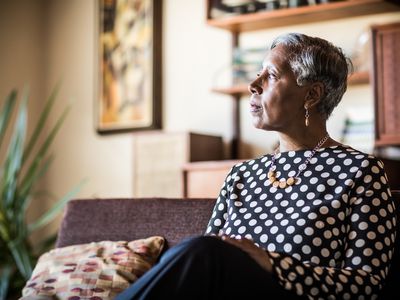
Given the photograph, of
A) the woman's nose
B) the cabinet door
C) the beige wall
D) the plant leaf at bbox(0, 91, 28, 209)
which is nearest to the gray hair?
the woman's nose

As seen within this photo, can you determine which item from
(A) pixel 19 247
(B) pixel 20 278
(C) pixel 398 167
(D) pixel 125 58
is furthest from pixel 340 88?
(D) pixel 125 58

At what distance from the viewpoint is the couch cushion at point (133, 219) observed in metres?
1.87

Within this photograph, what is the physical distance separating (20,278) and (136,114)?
1.22 m

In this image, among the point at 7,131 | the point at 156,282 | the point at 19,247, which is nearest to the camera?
the point at 156,282

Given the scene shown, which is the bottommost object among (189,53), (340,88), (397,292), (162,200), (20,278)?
(20,278)

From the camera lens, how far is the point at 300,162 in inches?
65.9

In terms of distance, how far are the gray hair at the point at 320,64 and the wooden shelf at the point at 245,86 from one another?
154cm

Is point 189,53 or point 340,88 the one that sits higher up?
point 189,53

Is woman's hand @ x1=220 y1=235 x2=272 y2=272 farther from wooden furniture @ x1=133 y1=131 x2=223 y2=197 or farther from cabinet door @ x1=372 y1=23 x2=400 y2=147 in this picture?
wooden furniture @ x1=133 y1=131 x2=223 y2=197

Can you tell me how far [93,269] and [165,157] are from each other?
5.90ft

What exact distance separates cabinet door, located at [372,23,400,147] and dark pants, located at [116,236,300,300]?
203cm

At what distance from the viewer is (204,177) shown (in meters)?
3.35

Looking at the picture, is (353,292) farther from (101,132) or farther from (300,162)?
(101,132)

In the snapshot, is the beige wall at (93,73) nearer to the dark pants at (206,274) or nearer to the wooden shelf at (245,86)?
the wooden shelf at (245,86)
